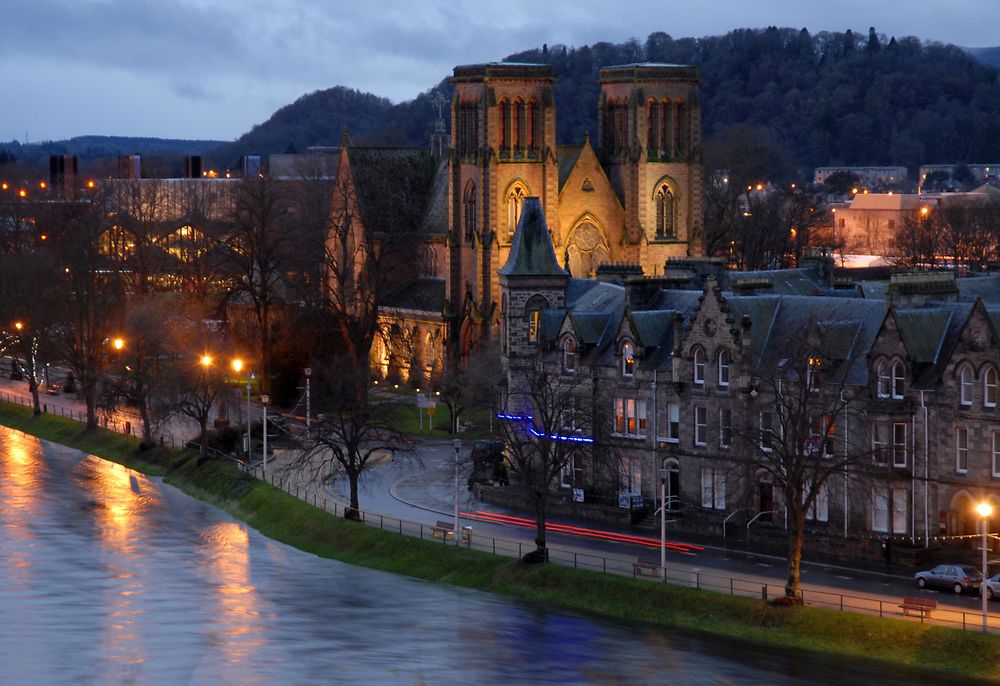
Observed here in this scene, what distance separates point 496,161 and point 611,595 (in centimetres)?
5684

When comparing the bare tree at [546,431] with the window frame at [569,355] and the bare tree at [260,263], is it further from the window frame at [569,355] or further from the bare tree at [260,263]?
the bare tree at [260,263]

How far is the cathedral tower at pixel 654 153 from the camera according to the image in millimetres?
124688

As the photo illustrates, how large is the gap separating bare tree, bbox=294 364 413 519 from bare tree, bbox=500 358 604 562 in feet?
18.9

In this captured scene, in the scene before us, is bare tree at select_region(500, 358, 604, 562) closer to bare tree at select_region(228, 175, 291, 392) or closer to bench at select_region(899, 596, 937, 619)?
bench at select_region(899, 596, 937, 619)

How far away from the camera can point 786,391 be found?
69.6 m

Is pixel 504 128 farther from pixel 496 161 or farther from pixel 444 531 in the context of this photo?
pixel 444 531

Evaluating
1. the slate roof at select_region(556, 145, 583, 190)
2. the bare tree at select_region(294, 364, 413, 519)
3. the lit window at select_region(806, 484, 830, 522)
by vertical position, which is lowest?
the lit window at select_region(806, 484, 830, 522)

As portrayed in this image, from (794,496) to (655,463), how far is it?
15.3 metres

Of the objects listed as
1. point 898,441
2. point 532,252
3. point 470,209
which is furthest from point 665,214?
point 898,441

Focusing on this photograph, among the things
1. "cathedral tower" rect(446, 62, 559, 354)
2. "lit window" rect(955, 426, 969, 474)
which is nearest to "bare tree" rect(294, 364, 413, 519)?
"cathedral tower" rect(446, 62, 559, 354)

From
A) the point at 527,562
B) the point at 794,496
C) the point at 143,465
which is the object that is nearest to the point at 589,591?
the point at 527,562

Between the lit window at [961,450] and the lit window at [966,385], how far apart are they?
99 cm

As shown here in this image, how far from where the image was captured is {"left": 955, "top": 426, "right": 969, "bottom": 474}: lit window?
225 feet

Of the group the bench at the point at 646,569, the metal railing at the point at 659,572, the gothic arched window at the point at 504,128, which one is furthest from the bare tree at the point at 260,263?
the bench at the point at 646,569
